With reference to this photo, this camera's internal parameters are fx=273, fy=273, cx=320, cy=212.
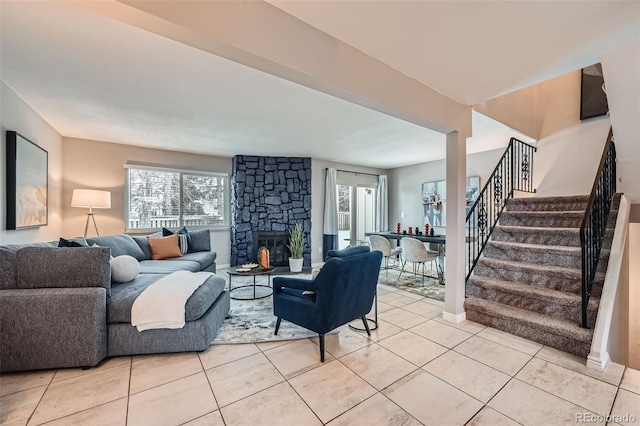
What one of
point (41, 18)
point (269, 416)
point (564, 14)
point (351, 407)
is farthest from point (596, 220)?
point (41, 18)

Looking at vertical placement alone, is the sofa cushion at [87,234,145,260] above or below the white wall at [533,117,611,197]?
below

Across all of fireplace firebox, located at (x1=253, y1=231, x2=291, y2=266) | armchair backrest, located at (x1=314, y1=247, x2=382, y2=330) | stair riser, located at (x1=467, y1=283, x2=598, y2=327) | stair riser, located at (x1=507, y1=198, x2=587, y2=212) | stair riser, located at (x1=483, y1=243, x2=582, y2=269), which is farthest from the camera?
fireplace firebox, located at (x1=253, y1=231, x2=291, y2=266)

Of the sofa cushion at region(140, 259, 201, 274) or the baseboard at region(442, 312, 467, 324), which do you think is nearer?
the baseboard at region(442, 312, 467, 324)

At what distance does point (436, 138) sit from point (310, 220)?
2.97 m

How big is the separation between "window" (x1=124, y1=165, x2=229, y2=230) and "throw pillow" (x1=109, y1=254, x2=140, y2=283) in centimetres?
247

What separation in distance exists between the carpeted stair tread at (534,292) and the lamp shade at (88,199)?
5.22 meters

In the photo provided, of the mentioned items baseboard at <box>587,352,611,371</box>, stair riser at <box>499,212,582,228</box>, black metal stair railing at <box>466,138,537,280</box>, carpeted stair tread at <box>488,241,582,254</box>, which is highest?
black metal stair railing at <box>466,138,537,280</box>

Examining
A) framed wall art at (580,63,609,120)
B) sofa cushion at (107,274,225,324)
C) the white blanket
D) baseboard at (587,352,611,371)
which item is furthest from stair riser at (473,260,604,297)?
the white blanket

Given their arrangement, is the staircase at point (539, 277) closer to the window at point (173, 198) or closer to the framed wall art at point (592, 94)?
the framed wall art at point (592, 94)

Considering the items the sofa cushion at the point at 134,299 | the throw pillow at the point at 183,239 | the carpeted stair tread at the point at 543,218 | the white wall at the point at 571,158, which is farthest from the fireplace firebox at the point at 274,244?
the white wall at the point at 571,158

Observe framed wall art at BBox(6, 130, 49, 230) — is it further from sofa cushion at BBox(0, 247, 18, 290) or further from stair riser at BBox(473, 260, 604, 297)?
stair riser at BBox(473, 260, 604, 297)

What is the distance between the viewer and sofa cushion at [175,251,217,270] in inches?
165

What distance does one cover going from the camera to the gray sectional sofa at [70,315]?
6.39 feet

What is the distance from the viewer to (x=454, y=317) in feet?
9.82
